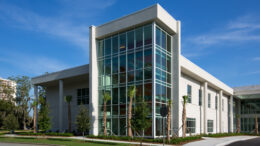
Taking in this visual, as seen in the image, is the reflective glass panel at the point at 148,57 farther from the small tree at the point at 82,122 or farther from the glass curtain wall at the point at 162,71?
the small tree at the point at 82,122

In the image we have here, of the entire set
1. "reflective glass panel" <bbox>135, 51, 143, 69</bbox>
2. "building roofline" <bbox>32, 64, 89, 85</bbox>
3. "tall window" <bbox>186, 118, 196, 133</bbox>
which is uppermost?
"reflective glass panel" <bbox>135, 51, 143, 69</bbox>

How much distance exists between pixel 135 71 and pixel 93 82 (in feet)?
18.1

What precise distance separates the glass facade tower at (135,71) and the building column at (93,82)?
45 cm

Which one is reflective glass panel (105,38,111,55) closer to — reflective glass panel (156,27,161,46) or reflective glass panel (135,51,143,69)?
reflective glass panel (135,51,143,69)

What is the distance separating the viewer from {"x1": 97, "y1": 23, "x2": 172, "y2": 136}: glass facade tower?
83.0ft

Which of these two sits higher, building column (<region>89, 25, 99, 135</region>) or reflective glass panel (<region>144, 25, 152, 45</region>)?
reflective glass panel (<region>144, 25, 152, 45</region>)

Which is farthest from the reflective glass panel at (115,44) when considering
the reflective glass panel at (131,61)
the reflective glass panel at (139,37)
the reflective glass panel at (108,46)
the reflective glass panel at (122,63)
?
the reflective glass panel at (139,37)

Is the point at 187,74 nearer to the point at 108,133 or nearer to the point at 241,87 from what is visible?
the point at 108,133

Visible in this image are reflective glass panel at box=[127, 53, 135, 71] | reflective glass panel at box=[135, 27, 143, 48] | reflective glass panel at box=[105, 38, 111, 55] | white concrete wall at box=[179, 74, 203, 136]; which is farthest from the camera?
white concrete wall at box=[179, 74, 203, 136]

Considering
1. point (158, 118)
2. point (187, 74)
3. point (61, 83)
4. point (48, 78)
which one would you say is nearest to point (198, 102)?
point (187, 74)

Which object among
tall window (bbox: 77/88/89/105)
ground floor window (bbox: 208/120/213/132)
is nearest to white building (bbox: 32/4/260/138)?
→ tall window (bbox: 77/88/89/105)

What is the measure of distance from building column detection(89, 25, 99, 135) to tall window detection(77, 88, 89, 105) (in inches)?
293

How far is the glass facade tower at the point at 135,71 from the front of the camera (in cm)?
2531

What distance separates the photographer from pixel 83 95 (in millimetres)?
37188
